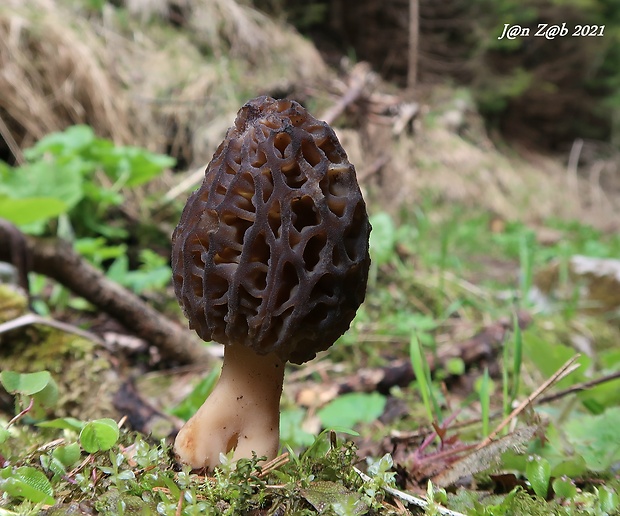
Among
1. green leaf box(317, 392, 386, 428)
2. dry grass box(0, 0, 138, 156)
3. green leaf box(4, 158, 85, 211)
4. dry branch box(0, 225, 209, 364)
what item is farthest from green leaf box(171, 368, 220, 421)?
dry grass box(0, 0, 138, 156)

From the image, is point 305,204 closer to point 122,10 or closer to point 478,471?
point 478,471

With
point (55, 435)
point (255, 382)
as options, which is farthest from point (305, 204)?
point (55, 435)

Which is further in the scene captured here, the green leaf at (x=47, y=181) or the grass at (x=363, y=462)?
the green leaf at (x=47, y=181)

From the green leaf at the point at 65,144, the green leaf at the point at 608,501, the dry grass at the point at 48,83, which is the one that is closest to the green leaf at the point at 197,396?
the green leaf at the point at 608,501

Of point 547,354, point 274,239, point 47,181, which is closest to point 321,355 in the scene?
point 547,354

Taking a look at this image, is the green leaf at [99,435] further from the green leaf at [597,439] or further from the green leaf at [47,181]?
the green leaf at [47,181]

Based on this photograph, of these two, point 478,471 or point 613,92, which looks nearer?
point 478,471

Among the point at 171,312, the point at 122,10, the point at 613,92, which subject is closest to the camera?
the point at 171,312

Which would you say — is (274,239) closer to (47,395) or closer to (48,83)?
(47,395)
